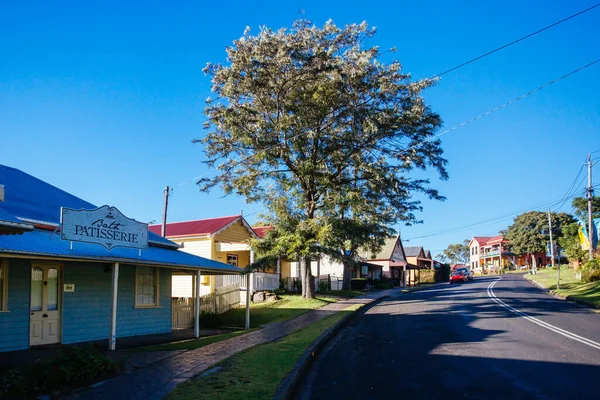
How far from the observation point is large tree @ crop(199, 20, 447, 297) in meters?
22.4

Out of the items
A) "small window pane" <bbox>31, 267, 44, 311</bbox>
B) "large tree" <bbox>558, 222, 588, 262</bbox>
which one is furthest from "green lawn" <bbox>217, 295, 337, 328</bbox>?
"large tree" <bbox>558, 222, 588, 262</bbox>

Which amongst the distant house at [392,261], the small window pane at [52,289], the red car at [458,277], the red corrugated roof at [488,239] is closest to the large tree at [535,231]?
the red corrugated roof at [488,239]

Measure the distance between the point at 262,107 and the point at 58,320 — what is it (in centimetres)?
→ 1386

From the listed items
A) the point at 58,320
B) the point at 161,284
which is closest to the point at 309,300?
the point at 161,284

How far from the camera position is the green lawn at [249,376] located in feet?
24.4

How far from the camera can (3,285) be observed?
490 inches

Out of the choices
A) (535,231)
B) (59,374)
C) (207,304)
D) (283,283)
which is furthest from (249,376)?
(535,231)

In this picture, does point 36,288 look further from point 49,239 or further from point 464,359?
point 464,359

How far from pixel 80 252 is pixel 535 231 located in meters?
→ 80.2

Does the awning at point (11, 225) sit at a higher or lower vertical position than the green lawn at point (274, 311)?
higher

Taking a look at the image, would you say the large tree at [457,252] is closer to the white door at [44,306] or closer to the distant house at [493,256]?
the distant house at [493,256]

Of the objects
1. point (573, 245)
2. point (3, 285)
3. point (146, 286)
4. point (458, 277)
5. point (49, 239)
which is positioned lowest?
point (458, 277)

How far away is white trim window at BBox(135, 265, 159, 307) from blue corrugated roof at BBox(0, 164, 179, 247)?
41.0 inches

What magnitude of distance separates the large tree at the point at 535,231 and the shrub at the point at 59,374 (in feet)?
264
